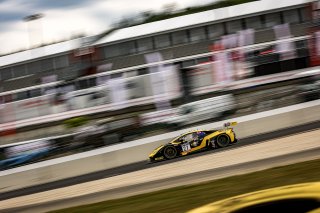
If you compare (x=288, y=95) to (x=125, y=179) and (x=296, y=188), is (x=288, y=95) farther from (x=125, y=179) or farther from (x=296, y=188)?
(x=296, y=188)

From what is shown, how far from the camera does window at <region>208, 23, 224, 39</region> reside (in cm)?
4120

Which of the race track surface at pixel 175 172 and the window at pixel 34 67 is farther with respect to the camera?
the window at pixel 34 67

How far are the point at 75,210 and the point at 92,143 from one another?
7.18 m

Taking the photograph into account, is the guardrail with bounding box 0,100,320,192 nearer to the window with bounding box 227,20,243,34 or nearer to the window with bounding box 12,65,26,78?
the window with bounding box 227,20,243,34

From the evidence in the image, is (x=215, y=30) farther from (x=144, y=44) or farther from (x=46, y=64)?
(x=46, y=64)

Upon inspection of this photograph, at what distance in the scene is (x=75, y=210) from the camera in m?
8.88

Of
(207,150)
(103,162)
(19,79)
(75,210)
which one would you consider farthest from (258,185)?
(19,79)

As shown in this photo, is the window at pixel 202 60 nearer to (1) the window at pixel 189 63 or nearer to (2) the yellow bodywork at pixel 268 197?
(1) the window at pixel 189 63

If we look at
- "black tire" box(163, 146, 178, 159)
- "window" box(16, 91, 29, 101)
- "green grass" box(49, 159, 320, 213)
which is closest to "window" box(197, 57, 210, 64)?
"window" box(16, 91, 29, 101)

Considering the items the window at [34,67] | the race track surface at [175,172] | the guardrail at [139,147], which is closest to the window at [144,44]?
the window at [34,67]

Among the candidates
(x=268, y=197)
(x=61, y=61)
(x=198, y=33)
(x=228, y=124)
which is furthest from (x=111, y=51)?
(x=268, y=197)

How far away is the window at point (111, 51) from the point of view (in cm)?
4309

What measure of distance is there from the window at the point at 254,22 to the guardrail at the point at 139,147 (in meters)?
26.4

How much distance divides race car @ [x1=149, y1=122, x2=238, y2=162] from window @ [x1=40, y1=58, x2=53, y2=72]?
32.4 meters
